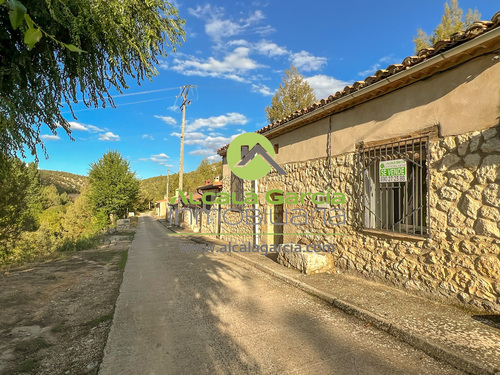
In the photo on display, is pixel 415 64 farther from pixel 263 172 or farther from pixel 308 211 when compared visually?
pixel 263 172

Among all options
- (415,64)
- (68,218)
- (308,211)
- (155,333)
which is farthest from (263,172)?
(68,218)

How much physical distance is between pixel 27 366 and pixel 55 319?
4.31ft

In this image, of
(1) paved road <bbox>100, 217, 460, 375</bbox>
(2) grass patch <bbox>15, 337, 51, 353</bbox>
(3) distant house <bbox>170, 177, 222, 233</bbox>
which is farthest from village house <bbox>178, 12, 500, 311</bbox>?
(3) distant house <bbox>170, 177, 222, 233</bbox>

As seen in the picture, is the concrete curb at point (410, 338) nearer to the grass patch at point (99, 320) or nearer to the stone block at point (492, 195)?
the stone block at point (492, 195)

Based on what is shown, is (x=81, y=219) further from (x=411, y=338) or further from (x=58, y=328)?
(x=411, y=338)

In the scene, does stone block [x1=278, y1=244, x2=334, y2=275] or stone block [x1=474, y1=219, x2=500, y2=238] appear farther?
stone block [x1=278, y1=244, x2=334, y2=275]

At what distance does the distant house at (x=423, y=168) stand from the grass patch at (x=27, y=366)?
5.14 metres

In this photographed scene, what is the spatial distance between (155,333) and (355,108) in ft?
17.6

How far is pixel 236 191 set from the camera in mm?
11641

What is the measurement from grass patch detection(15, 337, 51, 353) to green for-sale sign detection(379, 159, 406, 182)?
18.5ft

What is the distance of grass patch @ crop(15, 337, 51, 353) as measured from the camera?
10.6ft

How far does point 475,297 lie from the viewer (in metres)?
3.67

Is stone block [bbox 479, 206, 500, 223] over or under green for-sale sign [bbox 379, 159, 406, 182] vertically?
under

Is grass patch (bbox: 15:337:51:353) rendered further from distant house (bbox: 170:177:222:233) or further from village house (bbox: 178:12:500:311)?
distant house (bbox: 170:177:222:233)
